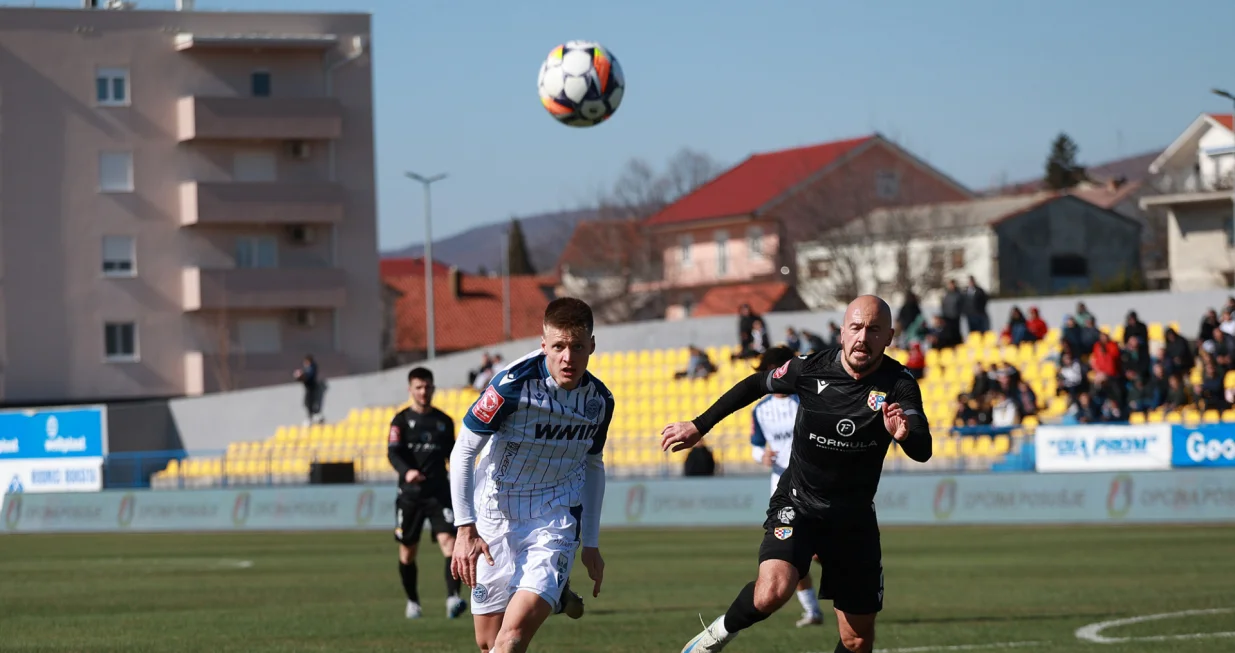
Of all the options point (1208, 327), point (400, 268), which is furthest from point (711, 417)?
point (400, 268)

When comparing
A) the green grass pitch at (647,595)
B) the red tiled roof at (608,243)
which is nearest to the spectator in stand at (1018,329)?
the green grass pitch at (647,595)

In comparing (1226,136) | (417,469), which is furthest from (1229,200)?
(417,469)

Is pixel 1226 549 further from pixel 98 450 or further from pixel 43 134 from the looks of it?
pixel 43 134

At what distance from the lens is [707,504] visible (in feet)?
90.2

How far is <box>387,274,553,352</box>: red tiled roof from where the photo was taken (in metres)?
106

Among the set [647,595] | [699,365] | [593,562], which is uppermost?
[699,365]

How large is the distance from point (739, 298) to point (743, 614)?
221 feet

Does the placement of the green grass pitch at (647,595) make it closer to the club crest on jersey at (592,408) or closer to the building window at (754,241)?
the club crest on jersey at (592,408)

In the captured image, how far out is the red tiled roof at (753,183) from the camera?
79625 millimetres

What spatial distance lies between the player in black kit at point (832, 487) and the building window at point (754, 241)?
230ft

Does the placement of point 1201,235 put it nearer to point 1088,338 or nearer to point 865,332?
point 1088,338

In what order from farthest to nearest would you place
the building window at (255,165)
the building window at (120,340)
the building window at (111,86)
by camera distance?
the building window at (255,165) → the building window at (120,340) → the building window at (111,86)

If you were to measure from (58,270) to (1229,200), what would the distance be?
46.5 meters

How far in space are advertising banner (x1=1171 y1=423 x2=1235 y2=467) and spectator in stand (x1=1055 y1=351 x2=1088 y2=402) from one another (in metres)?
3.41
